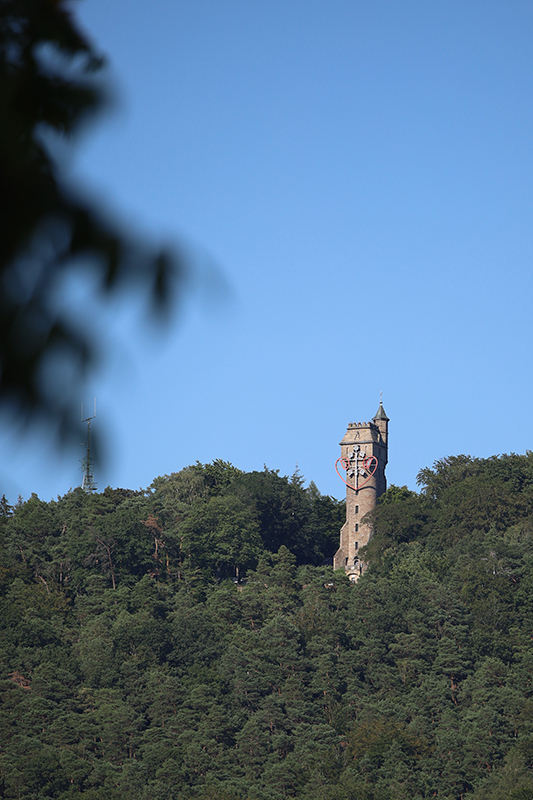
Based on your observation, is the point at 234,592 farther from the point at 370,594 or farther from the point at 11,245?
the point at 11,245

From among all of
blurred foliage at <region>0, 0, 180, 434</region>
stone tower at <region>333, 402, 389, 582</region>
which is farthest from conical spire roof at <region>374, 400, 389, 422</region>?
blurred foliage at <region>0, 0, 180, 434</region>

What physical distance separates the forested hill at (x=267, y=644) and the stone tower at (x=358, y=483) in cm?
199

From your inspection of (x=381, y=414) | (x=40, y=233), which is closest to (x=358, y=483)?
(x=381, y=414)

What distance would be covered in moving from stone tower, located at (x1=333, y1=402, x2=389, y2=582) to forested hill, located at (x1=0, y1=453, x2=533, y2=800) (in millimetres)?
1987

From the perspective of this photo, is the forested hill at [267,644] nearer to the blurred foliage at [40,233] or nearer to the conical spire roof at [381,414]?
the conical spire roof at [381,414]

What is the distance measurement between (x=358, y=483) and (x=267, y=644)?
72.8ft

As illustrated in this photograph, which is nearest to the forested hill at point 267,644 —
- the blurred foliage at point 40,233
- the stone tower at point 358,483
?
the stone tower at point 358,483

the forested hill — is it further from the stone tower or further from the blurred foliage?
the blurred foliage

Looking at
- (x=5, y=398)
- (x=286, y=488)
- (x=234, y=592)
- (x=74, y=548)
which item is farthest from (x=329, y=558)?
(x=5, y=398)

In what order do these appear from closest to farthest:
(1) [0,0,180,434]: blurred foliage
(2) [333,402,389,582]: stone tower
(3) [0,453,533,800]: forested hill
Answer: (1) [0,0,180,434]: blurred foliage, (3) [0,453,533,800]: forested hill, (2) [333,402,389,582]: stone tower

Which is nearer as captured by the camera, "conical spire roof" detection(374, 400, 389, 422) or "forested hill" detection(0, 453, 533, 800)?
"forested hill" detection(0, 453, 533, 800)

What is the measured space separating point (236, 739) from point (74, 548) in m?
24.6

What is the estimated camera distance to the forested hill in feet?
246

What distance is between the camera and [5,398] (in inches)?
154
